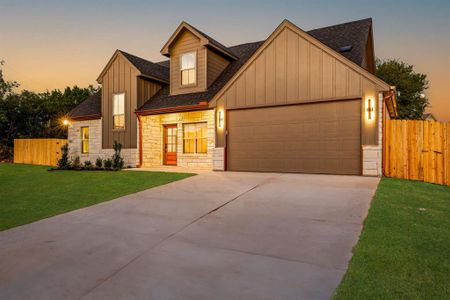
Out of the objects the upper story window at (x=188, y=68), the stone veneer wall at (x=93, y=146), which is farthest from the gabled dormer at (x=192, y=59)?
the stone veneer wall at (x=93, y=146)

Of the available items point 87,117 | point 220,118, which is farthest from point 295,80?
point 87,117

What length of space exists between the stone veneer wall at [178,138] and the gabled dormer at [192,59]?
1.53 m

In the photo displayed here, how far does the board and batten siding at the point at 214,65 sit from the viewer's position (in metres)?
14.4

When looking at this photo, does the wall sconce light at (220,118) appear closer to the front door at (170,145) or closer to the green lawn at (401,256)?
the front door at (170,145)

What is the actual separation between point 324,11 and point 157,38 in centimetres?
1118

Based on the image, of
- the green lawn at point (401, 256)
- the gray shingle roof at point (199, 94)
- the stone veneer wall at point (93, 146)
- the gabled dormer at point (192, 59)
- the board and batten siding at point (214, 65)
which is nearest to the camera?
the green lawn at point (401, 256)

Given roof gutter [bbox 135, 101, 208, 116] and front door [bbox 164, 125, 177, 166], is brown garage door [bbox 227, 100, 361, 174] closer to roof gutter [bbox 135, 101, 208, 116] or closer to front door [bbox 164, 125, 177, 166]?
roof gutter [bbox 135, 101, 208, 116]

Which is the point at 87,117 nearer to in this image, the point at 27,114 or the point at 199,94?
the point at 199,94

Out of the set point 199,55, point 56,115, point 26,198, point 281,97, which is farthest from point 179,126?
point 56,115

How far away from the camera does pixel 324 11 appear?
53.3 ft

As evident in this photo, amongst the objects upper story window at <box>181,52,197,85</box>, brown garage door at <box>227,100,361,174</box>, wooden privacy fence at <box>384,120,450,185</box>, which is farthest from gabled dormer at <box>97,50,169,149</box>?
wooden privacy fence at <box>384,120,450,185</box>

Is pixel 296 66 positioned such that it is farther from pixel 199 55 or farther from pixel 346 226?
pixel 346 226

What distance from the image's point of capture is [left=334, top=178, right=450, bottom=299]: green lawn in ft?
7.69

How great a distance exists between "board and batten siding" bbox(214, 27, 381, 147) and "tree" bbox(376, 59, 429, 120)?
22.8 metres
